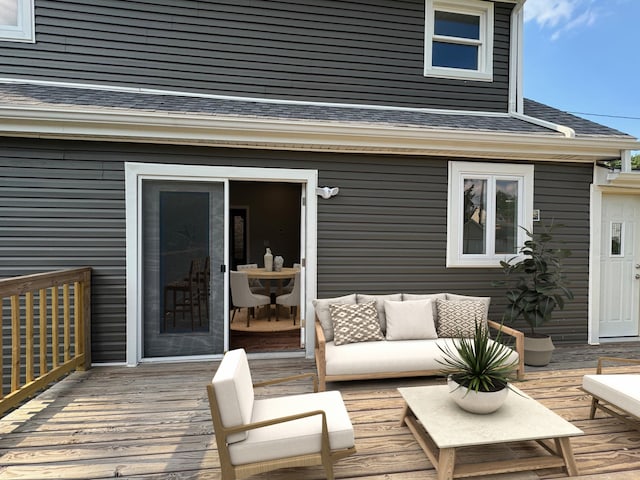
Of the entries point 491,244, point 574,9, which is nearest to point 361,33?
point 491,244

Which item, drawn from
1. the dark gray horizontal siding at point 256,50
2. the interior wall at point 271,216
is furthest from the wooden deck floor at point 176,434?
the interior wall at point 271,216

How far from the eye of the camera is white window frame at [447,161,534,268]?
14.8 feet

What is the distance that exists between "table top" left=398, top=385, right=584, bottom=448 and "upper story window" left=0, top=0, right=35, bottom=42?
581 centimetres

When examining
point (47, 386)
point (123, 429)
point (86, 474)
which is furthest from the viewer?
point (47, 386)

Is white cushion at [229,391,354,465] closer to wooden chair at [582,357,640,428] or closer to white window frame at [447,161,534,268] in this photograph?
wooden chair at [582,357,640,428]

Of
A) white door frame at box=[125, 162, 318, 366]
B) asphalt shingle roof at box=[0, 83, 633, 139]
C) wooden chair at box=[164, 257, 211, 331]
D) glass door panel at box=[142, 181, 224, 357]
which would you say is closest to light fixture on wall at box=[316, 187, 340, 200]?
white door frame at box=[125, 162, 318, 366]

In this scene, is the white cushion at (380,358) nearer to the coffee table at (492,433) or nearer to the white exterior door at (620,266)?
Answer: the coffee table at (492,433)

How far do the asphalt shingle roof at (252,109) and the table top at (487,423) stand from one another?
298cm

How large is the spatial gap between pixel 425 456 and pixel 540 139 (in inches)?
149

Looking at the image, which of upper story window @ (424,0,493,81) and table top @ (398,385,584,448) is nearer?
table top @ (398,385,584,448)

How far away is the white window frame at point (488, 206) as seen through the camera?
14.8 feet

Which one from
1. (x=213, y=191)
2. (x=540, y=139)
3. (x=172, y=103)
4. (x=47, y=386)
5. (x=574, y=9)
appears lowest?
(x=47, y=386)

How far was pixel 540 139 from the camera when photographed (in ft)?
14.0

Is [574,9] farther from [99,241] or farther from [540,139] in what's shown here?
[99,241]
